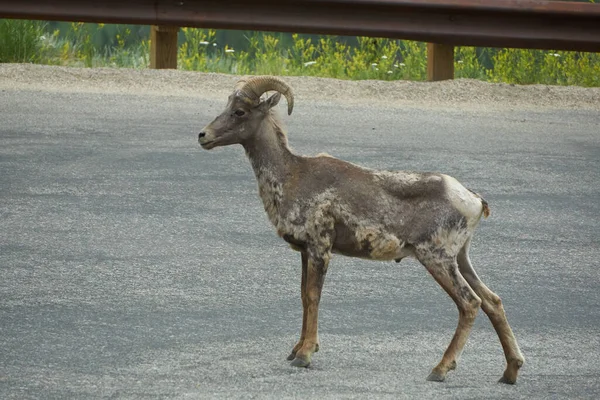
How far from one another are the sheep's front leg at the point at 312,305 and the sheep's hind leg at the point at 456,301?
0.60 meters

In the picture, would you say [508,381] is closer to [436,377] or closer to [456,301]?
[436,377]

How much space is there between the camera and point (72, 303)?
7977 mm

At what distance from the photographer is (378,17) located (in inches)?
543

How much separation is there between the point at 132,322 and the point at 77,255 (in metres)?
1.56

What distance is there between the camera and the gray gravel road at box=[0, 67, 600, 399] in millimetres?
6754

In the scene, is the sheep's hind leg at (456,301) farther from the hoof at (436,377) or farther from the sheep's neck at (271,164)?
the sheep's neck at (271,164)

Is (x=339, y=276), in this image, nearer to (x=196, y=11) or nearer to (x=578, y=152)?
(x=578, y=152)

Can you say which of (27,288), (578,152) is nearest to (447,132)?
(578,152)

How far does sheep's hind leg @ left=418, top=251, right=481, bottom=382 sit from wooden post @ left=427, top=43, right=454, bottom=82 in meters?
8.01

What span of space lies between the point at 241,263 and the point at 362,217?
2278 millimetres

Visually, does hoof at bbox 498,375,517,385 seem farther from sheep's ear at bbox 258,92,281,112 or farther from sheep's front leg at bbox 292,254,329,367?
sheep's ear at bbox 258,92,281,112

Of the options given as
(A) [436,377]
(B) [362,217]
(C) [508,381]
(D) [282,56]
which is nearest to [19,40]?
(D) [282,56]

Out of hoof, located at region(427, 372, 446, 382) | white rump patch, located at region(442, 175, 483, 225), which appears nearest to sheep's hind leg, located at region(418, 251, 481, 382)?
hoof, located at region(427, 372, 446, 382)

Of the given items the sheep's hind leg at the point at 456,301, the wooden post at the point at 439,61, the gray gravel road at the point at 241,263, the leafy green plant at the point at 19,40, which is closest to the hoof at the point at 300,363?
the gray gravel road at the point at 241,263
